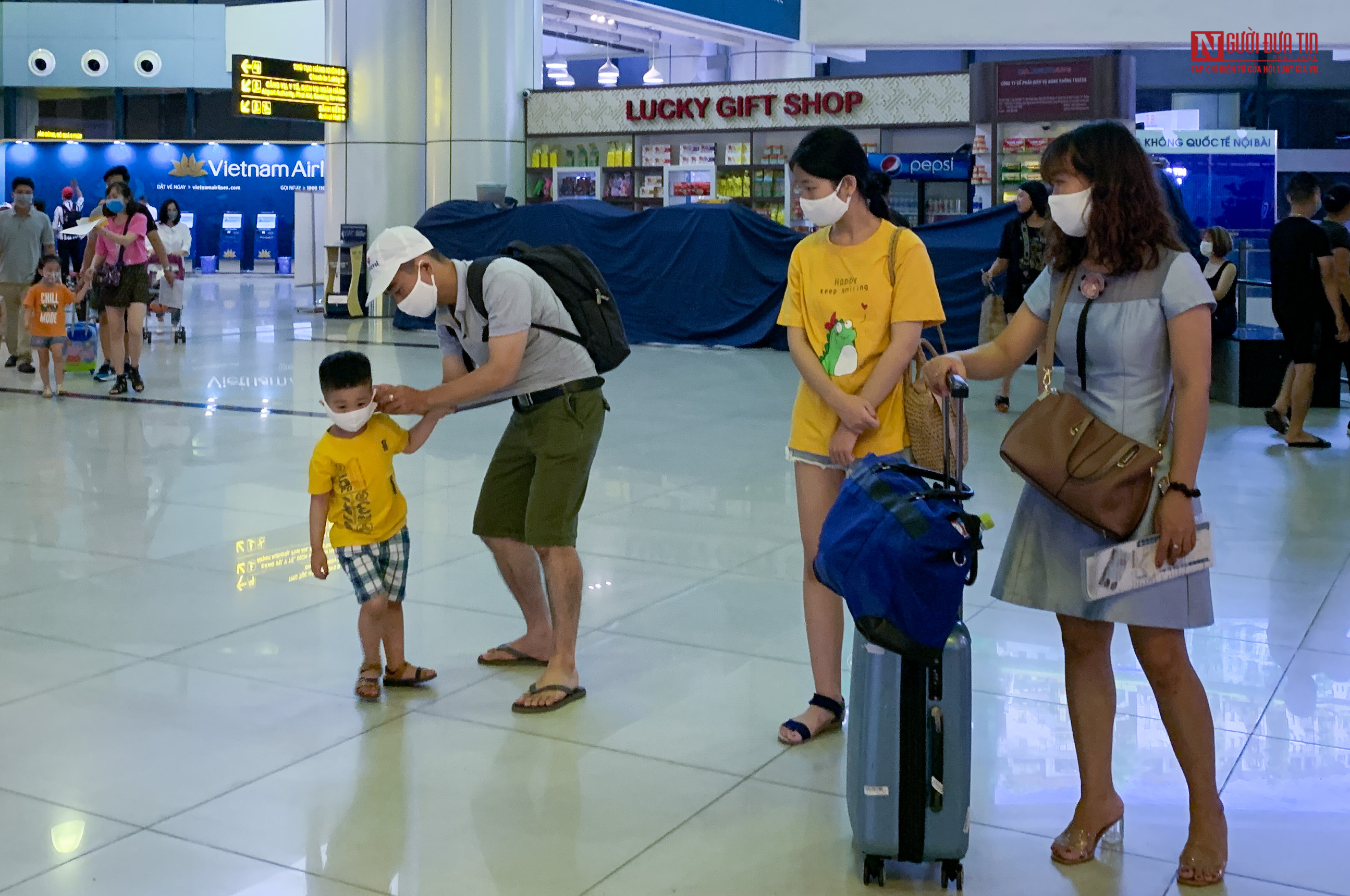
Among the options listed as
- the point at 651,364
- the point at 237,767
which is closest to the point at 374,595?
the point at 237,767

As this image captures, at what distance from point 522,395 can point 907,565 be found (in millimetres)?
1647

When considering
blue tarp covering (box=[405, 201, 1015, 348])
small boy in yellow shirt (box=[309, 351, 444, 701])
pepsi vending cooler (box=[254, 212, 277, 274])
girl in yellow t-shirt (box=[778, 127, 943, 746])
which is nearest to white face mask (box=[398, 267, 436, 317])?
small boy in yellow shirt (box=[309, 351, 444, 701])

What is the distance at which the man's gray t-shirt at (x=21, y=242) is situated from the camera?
38.4 ft

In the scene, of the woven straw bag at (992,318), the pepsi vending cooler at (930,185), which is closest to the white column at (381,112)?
the pepsi vending cooler at (930,185)

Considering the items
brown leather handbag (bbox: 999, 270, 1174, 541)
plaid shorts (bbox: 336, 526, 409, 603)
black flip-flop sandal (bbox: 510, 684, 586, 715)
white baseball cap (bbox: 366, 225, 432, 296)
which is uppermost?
white baseball cap (bbox: 366, 225, 432, 296)

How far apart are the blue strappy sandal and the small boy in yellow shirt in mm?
1199

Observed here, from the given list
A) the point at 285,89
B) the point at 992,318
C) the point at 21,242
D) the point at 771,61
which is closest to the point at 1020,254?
the point at 992,318

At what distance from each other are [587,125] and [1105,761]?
18.1 metres

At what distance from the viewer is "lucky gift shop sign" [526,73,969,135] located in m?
17.6

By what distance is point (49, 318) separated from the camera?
411 inches

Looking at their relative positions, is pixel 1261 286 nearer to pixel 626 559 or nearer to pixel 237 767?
pixel 626 559

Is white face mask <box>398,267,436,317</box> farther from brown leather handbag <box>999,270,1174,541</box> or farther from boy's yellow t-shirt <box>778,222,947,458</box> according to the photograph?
brown leather handbag <box>999,270,1174,541</box>

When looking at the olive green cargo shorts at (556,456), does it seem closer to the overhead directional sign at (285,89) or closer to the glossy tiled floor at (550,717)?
the glossy tiled floor at (550,717)

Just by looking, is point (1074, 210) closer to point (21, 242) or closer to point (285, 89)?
point (21, 242)
